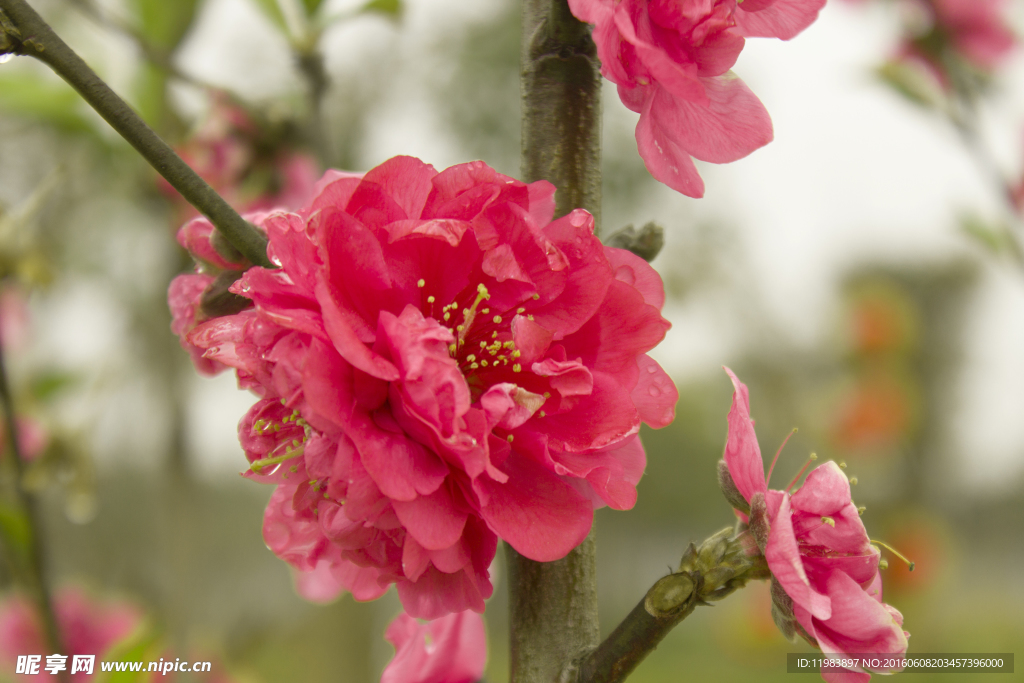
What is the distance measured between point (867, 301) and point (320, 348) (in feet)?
15.3

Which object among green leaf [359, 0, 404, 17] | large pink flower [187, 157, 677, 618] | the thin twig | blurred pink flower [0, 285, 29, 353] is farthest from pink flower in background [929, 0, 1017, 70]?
blurred pink flower [0, 285, 29, 353]

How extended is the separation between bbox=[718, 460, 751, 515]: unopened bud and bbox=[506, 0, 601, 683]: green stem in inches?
2.6

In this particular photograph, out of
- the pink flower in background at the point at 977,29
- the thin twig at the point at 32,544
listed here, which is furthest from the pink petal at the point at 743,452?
the pink flower in background at the point at 977,29

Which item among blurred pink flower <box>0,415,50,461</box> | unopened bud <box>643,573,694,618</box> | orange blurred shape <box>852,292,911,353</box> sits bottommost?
unopened bud <box>643,573,694,618</box>

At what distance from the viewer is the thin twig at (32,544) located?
0.57 meters

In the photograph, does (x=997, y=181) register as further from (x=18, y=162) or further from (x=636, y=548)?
(x=636, y=548)

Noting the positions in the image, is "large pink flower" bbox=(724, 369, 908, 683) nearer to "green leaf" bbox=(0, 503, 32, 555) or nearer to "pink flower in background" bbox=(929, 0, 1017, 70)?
"green leaf" bbox=(0, 503, 32, 555)

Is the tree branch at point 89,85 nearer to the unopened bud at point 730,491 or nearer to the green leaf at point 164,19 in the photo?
the unopened bud at point 730,491

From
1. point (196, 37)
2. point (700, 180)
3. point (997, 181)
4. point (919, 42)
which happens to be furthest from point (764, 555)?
point (919, 42)

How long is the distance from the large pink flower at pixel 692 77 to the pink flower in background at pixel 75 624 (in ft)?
3.70

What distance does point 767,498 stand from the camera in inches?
11.5

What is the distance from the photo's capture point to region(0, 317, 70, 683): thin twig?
571 mm

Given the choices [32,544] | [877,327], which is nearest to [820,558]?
[32,544]

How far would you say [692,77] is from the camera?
0.93 ft
